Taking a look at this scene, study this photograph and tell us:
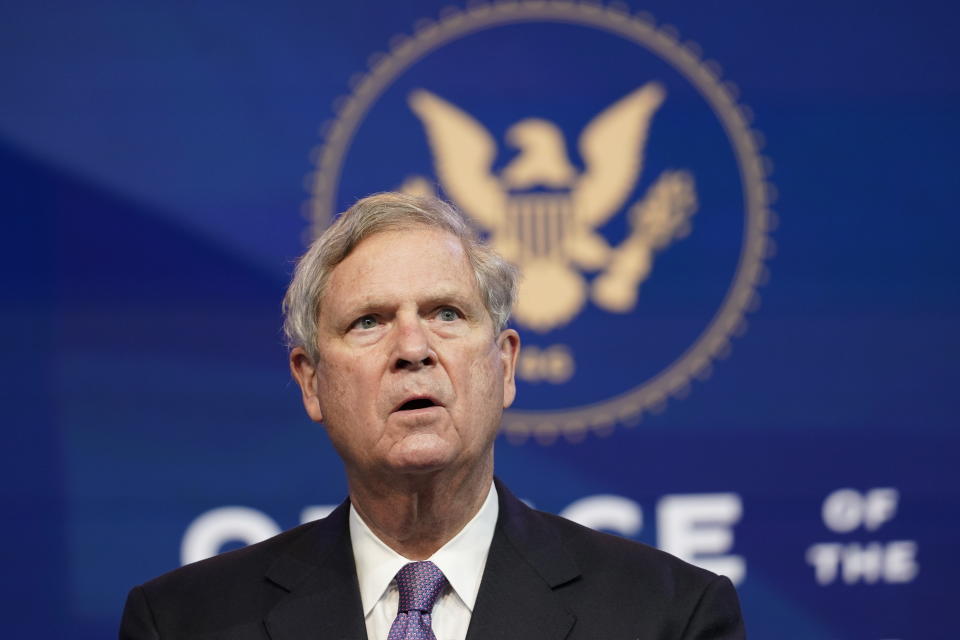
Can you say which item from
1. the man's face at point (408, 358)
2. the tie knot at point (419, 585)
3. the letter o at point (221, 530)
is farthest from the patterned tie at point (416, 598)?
the letter o at point (221, 530)

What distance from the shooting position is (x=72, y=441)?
2.81 meters

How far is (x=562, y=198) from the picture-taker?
9.98ft

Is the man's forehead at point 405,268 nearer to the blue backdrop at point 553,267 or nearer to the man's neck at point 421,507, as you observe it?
the man's neck at point 421,507

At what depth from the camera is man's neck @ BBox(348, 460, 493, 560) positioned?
1.81m

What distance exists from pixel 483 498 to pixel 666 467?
1263 mm

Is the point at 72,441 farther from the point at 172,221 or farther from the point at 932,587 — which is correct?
the point at 932,587

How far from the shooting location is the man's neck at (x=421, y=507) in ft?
5.93

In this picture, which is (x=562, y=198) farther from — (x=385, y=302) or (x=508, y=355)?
(x=385, y=302)

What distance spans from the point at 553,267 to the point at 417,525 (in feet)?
4.30

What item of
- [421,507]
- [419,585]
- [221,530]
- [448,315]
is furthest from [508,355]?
[221,530]

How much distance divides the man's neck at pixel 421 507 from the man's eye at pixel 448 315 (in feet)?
0.78

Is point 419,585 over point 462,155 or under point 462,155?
under

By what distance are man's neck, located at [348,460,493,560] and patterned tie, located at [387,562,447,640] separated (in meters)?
0.05

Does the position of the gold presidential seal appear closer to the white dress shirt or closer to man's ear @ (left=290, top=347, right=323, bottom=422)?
man's ear @ (left=290, top=347, right=323, bottom=422)
